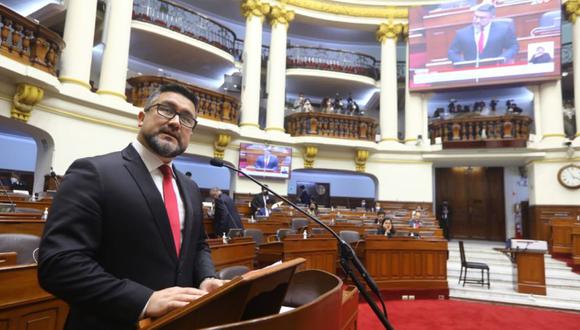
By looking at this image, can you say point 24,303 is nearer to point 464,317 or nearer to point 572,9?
point 464,317

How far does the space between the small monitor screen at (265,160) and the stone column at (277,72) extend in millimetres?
781

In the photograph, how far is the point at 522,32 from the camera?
11.0 metres

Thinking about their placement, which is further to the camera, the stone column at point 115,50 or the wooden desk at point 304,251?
the stone column at point 115,50

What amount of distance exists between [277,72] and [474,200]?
8.51 meters

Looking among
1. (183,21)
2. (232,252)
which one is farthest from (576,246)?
(183,21)

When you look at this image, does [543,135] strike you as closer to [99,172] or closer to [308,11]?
[308,11]

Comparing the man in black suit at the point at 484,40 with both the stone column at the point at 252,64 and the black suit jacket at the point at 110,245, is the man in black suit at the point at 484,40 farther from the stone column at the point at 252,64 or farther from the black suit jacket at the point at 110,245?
the black suit jacket at the point at 110,245

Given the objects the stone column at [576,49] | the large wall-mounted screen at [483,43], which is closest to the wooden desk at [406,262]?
the large wall-mounted screen at [483,43]

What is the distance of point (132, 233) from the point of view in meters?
1.05

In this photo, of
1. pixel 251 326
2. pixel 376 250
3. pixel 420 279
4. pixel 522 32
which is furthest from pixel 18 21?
pixel 522 32

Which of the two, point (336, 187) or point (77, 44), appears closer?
point (77, 44)

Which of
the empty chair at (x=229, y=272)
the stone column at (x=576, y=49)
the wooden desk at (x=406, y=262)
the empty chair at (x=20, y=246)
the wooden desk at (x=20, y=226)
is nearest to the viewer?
the empty chair at (x=229, y=272)

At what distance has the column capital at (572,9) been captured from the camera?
1063cm

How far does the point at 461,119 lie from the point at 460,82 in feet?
4.05
